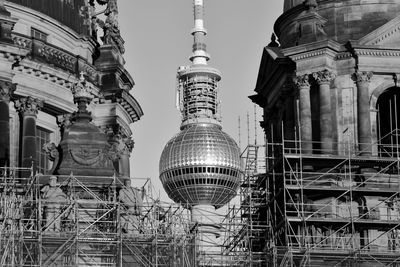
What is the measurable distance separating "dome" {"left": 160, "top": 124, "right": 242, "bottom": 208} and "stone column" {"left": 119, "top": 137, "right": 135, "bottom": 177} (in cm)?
7070

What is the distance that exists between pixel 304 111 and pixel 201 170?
87.9 metres

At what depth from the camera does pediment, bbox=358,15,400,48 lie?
191 feet

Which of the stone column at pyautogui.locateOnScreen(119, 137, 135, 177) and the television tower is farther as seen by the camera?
the television tower

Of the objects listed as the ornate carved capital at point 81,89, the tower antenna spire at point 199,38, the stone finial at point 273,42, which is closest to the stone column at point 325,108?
the stone finial at point 273,42

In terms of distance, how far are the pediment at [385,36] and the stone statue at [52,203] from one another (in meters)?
11.9

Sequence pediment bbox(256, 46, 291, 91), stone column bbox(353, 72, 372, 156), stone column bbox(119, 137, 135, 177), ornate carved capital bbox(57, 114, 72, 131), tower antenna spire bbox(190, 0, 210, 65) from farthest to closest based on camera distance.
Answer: tower antenna spire bbox(190, 0, 210, 65) < stone column bbox(119, 137, 135, 177) < ornate carved capital bbox(57, 114, 72, 131) < pediment bbox(256, 46, 291, 91) < stone column bbox(353, 72, 372, 156)

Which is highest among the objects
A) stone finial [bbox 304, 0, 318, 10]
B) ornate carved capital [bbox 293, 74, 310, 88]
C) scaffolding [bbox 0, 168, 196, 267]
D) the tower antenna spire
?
the tower antenna spire

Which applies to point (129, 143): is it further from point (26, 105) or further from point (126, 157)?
point (26, 105)

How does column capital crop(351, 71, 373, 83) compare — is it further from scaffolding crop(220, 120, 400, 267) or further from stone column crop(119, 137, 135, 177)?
stone column crop(119, 137, 135, 177)

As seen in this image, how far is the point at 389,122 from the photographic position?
59781mm

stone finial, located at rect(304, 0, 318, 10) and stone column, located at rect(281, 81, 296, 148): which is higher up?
stone finial, located at rect(304, 0, 318, 10)

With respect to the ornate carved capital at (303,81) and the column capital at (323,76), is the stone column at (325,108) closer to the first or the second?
the column capital at (323,76)

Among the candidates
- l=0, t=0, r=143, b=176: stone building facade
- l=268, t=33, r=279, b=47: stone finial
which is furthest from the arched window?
l=0, t=0, r=143, b=176: stone building facade

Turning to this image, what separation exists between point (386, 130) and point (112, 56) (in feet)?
50.1
